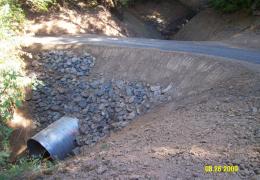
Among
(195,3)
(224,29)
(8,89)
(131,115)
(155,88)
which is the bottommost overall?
(131,115)

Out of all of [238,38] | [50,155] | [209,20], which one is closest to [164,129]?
[50,155]

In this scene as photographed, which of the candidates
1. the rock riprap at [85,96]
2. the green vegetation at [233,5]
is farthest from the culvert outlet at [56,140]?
the green vegetation at [233,5]

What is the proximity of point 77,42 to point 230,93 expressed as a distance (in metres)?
10.7

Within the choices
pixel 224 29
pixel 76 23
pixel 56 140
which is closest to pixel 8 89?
pixel 56 140

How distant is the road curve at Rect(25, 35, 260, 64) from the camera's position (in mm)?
16359

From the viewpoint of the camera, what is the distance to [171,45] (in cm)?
1880

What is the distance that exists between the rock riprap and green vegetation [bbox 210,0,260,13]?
34.7ft

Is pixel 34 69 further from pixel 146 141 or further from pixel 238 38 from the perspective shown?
pixel 238 38

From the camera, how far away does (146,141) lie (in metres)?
10.3

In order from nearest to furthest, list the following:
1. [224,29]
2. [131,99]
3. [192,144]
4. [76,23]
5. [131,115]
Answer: [192,144] < [131,115] < [131,99] < [224,29] < [76,23]

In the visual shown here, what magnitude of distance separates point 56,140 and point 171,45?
28.2 feet

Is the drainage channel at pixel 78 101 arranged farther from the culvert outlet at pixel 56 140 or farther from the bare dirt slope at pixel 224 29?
the bare dirt slope at pixel 224 29

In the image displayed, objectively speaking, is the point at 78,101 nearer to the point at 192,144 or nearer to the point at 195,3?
the point at 192,144
